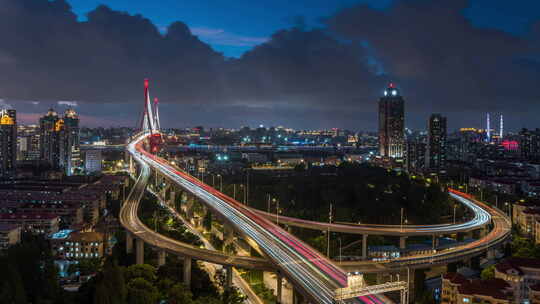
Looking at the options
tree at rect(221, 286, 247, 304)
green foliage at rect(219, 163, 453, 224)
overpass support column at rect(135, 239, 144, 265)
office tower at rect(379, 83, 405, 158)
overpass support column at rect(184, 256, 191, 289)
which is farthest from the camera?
office tower at rect(379, 83, 405, 158)

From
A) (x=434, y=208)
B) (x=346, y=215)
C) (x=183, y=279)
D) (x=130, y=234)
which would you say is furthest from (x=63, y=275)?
(x=434, y=208)

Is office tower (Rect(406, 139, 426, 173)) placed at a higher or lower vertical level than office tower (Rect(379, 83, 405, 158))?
lower

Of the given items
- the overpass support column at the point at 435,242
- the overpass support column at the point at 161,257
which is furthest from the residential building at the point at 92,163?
the overpass support column at the point at 435,242

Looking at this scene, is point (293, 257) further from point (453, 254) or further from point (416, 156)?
point (416, 156)

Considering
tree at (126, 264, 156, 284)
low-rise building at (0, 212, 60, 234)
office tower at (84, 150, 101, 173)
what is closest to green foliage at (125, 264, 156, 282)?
tree at (126, 264, 156, 284)

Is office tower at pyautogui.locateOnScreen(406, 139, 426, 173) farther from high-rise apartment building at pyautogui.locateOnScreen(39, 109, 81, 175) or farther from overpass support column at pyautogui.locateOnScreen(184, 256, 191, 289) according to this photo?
overpass support column at pyautogui.locateOnScreen(184, 256, 191, 289)

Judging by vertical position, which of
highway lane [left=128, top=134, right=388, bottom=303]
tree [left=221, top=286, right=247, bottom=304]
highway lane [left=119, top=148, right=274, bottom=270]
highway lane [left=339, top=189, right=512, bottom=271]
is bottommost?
tree [left=221, top=286, right=247, bottom=304]
